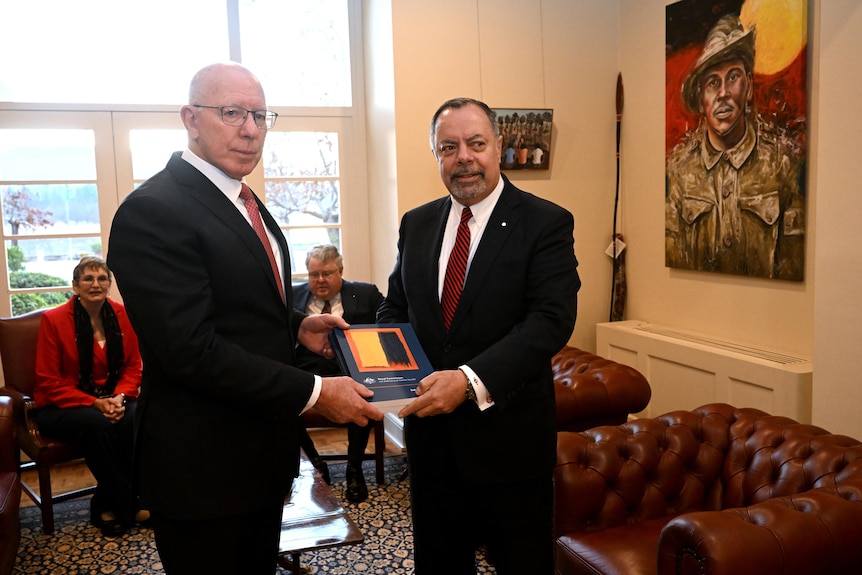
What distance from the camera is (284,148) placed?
213 inches

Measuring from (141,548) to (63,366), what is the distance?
1.16 metres

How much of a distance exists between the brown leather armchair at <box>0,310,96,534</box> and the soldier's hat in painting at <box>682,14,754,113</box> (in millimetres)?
4154

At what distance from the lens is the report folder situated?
1820 mm

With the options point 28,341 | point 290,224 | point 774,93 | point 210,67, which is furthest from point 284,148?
point 210,67

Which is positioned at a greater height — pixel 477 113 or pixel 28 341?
pixel 477 113

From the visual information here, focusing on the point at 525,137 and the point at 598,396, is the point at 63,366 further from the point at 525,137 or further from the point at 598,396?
the point at 525,137

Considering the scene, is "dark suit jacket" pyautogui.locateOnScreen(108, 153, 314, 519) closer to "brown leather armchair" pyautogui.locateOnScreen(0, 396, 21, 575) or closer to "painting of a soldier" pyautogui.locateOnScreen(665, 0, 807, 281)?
"brown leather armchair" pyautogui.locateOnScreen(0, 396, 21, 575)

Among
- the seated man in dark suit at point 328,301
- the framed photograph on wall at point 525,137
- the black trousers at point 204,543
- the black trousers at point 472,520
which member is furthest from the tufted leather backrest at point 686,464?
the framed photograph on wall at point 525,137

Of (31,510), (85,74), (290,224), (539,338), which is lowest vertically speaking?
(31,510)

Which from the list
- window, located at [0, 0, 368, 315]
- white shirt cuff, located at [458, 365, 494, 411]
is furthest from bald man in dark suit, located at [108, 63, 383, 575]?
window, located at [0, 0, 368, 315]

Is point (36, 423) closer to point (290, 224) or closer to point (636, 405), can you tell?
point (290, 224)

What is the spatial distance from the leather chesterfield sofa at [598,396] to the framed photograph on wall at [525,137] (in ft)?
5.87

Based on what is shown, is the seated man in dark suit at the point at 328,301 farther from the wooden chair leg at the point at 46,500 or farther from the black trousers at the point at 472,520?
the black trousers at the point at 472,520

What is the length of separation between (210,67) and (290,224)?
381 cm
